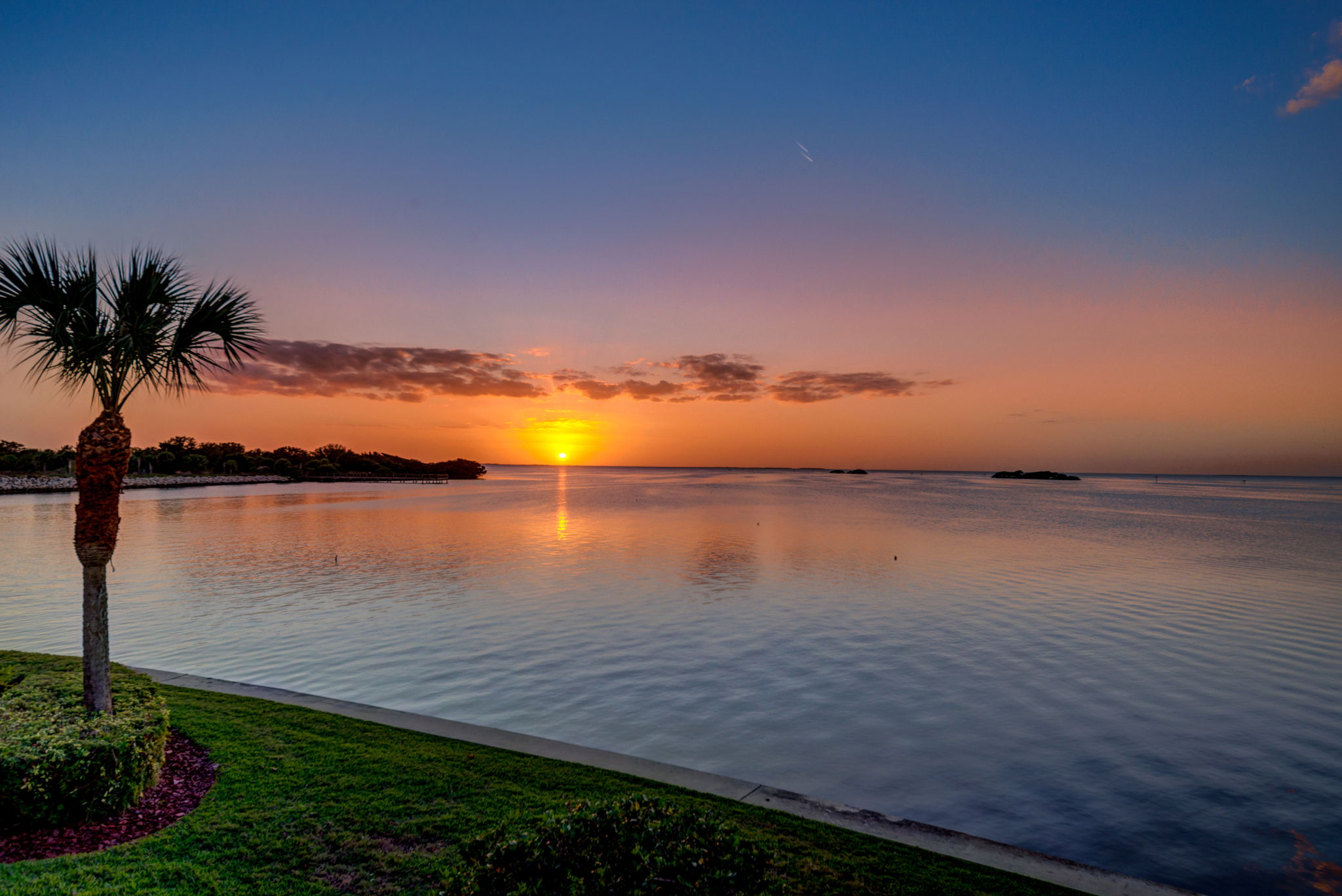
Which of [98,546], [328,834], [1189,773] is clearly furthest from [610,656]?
[1189,773]

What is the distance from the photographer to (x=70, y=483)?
8150 centimetres

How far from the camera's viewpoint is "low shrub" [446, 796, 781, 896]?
144 inches

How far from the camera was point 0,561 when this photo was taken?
80.8 feet

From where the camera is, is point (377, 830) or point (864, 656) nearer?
point (377, 830)

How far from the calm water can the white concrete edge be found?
136 centimetres

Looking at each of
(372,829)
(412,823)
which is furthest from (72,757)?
(412,823)

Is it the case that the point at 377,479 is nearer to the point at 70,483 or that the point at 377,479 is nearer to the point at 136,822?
the point at 70,483

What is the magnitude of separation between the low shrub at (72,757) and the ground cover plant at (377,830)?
2.42 ft

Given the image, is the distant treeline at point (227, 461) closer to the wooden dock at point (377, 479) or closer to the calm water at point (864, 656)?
the wooden dock at point (377, 479)

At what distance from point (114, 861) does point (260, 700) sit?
14.3ft

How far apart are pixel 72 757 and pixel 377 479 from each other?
15684 centimetres

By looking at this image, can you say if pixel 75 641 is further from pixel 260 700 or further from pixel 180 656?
pixel 260 700

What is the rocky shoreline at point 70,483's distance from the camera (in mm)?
75125

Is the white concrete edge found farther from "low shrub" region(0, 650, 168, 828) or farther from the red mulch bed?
"low shrub" region(0, 650, 168, 828)
